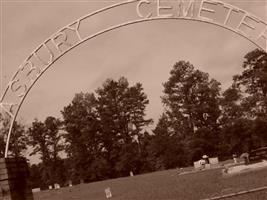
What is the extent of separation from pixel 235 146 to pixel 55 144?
141ft

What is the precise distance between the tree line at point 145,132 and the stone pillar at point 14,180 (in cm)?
5505

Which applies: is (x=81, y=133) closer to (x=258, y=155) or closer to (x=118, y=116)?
(x=118, y=116)

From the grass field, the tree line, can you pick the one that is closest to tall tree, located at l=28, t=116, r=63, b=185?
the tree line

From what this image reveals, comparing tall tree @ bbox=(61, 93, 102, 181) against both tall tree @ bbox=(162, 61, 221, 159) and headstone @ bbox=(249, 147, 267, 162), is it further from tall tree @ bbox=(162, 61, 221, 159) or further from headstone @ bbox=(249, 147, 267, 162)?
headstone @ bbox=(249, 147, 267, 162)

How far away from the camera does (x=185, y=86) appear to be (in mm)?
86875

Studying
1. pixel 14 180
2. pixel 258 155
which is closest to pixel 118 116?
pixel 258 155

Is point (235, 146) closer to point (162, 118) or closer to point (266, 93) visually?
point (266, 93)

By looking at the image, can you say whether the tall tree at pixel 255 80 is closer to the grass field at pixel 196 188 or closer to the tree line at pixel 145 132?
the tree line at pixel 145 132

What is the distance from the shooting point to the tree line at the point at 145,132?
7506cm

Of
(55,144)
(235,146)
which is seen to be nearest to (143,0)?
(235,146)

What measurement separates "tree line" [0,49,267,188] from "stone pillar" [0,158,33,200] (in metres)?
55.1

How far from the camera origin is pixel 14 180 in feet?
50.4

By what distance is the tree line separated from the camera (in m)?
75.1

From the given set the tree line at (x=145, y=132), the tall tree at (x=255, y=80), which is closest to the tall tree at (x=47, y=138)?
the tree line at (x=145, y=132)
